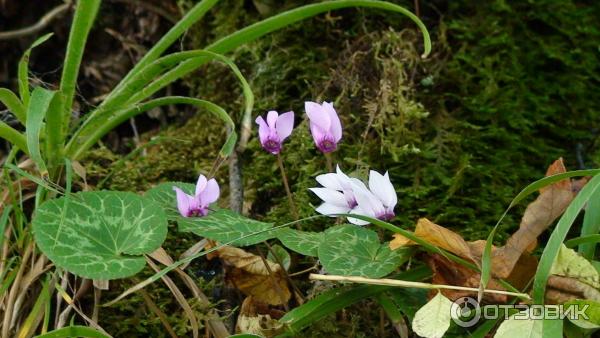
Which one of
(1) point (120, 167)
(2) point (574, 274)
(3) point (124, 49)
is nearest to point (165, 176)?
(1) point (120, 167)

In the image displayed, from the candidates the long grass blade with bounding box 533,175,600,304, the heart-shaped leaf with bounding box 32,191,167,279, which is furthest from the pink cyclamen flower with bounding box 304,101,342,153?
the long grass blade with bounding box 533,175,600,304

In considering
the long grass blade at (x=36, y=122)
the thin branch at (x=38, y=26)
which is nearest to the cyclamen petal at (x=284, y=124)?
the long grass blade at (x=36, y=122)

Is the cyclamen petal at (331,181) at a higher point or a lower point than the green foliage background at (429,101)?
higher

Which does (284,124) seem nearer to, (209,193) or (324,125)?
(324,125)

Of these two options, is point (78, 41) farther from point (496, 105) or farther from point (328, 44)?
point (496, 105)

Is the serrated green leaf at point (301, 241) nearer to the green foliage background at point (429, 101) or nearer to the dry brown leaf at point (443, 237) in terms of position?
the dry brown leaf at point (443, 237)

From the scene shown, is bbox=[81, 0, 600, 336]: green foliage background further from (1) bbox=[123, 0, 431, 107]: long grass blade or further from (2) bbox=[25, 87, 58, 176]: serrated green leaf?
(2) bbox=[25, 87, 58, 176]: serrated green leaf

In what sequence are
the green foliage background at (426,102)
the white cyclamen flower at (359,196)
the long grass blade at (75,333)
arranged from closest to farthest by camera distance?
1. the long grass blade at (75,333)
2. the white cyclamen flower at (359,196)
3. the green foliage background at (426,102)
